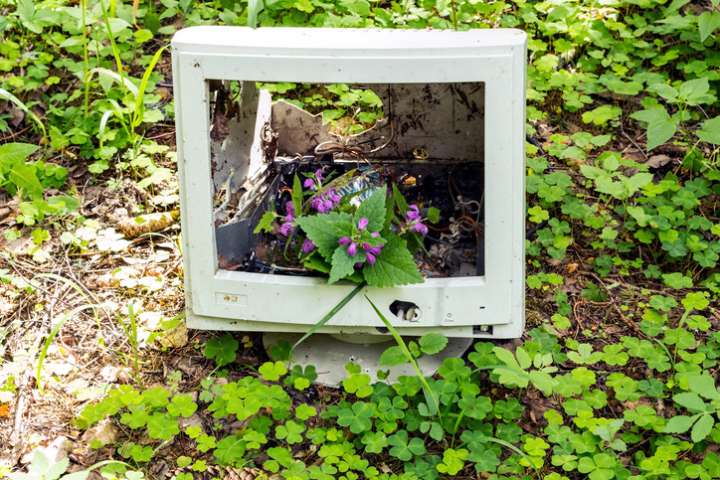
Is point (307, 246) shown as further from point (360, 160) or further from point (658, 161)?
point (658, 161)

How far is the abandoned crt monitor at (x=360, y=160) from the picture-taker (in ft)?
7.72

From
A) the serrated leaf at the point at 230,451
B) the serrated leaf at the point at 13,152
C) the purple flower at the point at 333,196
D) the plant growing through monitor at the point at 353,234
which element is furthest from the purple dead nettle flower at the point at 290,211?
the serrated leaf at the point at 13,152

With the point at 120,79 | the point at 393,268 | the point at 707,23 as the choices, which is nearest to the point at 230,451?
the point at 393,268

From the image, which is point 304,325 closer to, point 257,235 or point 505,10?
point 257,235

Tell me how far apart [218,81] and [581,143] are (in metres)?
1.56

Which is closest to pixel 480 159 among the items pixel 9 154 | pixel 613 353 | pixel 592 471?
pixel 613 353

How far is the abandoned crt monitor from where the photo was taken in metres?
2.35

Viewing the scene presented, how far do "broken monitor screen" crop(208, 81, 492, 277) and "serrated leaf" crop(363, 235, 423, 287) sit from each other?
162 mm

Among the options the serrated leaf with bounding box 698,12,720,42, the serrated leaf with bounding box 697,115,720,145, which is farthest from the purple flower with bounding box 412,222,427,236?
the serrated leaf with bounding box 698,12,720,42

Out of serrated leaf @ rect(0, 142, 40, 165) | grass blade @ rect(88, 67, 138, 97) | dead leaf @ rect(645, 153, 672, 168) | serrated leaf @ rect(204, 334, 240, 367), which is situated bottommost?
serrated leaf @ rect(204, 334, 240, 367)

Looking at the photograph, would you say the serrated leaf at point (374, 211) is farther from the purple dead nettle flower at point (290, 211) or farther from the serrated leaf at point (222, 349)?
the serrated leaf at point (222, 349)

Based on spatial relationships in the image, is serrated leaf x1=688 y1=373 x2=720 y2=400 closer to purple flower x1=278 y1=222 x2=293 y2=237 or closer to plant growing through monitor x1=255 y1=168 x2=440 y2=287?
plant growing through monitor x1=255 y1=168 x2=440 y2=287

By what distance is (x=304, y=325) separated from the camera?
8.76ft

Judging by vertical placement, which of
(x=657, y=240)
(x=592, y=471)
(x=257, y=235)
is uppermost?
(x=257, y=235)
